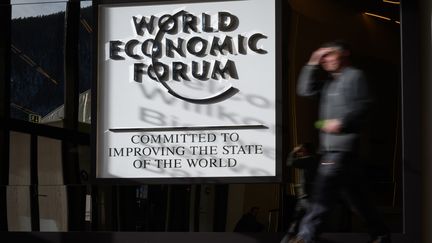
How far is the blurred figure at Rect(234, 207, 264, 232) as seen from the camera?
27.9 ft

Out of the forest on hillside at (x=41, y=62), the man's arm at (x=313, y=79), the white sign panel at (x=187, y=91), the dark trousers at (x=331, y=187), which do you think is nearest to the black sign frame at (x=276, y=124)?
the white sign panel at (x=187, y=91)

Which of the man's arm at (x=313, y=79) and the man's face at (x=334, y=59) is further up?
the man's face at (x=334, y=59)

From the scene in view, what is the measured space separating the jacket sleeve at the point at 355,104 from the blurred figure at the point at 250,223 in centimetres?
208

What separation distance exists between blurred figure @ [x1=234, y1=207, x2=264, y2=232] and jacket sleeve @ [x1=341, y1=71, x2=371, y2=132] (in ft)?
6.83

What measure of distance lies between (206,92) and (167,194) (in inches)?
42.4

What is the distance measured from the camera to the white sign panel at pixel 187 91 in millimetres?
8477

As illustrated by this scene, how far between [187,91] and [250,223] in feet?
4.65

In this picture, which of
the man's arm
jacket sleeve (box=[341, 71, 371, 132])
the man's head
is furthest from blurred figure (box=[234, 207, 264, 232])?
jacket sleeve (box=[341, 71, 371, 132])

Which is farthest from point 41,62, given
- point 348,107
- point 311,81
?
point 348,107

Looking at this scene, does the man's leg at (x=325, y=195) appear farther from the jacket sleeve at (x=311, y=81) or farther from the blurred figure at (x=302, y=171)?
the blurred figure at (x=302, y=171)

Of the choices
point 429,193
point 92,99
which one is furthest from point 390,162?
point 92,99

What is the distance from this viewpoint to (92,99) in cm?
883

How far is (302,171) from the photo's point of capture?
332 inches

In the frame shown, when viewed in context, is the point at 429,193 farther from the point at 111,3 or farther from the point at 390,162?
the point at 111,3
